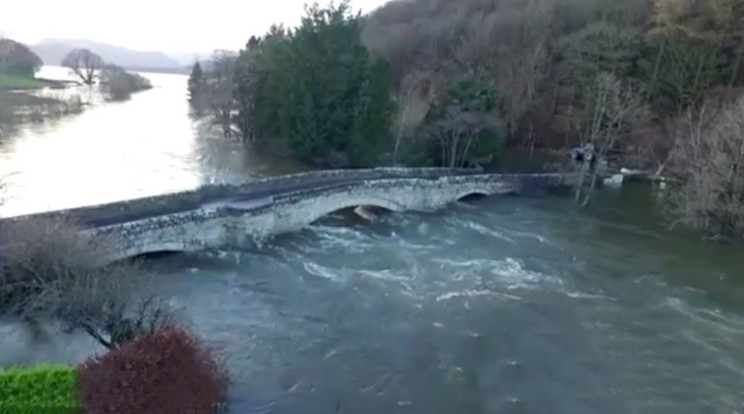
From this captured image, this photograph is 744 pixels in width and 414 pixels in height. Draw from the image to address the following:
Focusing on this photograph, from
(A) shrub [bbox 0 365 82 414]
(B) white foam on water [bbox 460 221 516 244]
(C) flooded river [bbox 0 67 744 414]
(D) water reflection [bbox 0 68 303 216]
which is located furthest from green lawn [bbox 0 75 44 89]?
(A) shrub [bbox 0 365 82 414]

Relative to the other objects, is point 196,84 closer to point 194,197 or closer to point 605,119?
point 605,119

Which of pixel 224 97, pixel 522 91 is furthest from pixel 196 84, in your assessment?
pixel 522 91

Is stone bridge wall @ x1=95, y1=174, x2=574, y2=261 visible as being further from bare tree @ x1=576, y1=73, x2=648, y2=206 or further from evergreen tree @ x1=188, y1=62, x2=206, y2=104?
evergreen tree @ x1=188, y1=62, x2=206, y2=104

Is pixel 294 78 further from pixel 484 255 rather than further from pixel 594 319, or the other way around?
pixel 594 319

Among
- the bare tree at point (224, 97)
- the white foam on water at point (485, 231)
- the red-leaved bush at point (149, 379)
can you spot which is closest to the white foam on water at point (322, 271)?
the white foam on water at point (485, 231)

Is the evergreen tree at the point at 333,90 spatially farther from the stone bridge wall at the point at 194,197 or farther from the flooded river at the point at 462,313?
the flooded river at the point at 462,313

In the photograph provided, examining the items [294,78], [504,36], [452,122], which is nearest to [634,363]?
[452,122]
